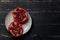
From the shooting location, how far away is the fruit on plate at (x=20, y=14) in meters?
1.17

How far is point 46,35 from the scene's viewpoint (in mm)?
1188

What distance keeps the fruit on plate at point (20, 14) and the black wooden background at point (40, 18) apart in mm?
51

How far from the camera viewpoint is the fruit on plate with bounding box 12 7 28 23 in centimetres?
117

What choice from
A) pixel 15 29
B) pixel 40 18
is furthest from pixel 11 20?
pixel 40 18

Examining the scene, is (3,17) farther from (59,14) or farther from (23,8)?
(59,14)

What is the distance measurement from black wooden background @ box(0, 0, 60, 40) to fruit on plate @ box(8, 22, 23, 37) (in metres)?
0.05

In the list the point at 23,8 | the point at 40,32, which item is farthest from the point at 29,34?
the point at 23,8

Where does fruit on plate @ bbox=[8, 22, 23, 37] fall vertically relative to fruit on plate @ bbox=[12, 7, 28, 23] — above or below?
below

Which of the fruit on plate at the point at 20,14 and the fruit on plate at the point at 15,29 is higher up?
the fruit on plate at the point at 20,14

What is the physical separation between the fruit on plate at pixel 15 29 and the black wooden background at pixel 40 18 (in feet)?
0.16

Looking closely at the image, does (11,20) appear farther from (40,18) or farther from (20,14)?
(40,18)

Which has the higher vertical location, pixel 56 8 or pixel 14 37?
pixel 56 8

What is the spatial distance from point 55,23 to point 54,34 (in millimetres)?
76

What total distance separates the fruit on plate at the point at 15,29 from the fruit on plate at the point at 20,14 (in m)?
0.03
